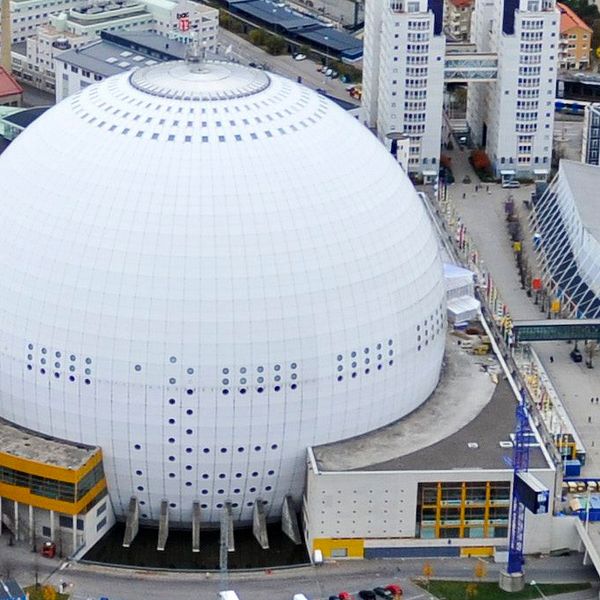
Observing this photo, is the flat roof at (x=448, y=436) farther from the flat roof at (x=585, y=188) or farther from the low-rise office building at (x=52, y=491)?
the flat roof at (x=585, y=188)

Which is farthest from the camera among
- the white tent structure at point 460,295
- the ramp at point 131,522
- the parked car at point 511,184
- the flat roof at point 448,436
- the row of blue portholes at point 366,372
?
the parked car at point 511,184

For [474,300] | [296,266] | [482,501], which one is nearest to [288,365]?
[296,266]

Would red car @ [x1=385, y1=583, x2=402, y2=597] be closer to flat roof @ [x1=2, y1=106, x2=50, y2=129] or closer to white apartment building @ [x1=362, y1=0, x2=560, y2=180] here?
white apartment building @ [x1=362, y1=0, x2=560, y2=180]

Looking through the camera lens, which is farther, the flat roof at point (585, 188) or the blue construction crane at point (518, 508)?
the flat roof at point (585, 188)

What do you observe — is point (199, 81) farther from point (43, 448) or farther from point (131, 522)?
point (131, 522)

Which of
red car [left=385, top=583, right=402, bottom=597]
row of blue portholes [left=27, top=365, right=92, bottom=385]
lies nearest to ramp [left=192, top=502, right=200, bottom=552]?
row of blue portholes [left=27, top=365, right=92, bottom=385]

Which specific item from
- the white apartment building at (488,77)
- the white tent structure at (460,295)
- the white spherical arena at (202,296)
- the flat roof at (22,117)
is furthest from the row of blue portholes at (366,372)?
the flat roof at (22,117)

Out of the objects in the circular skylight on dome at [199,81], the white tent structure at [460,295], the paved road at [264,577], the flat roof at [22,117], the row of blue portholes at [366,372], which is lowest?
the paved road at [264,577]
